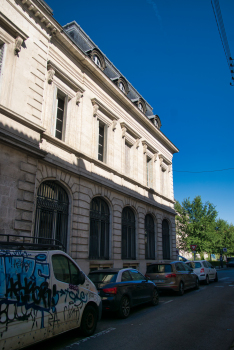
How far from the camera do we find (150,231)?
891 inches

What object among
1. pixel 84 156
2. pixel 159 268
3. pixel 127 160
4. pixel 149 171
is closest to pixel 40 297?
pixel 159 268

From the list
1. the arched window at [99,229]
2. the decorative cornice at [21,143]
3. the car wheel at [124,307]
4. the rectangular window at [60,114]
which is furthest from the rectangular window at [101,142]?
the car wheel at [124,307]

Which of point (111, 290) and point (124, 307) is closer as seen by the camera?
point (111, 290)

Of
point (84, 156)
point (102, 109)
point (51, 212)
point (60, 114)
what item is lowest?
point (51, 212)

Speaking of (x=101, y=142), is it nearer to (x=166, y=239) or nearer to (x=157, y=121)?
(x=157, y=121)

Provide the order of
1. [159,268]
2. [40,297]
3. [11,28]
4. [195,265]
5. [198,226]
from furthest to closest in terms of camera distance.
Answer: [198,226] → [195,265] → [159,268] → [11,28] → [40,297]

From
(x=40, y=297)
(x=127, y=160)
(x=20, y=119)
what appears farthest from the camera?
(x=127, y=160)

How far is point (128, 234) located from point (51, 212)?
7670mm

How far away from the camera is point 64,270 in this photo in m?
6.22

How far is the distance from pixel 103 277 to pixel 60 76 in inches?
398

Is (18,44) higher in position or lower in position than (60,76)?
lower

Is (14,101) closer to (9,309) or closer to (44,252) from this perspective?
(44,252)

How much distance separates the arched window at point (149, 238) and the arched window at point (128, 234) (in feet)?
7.63

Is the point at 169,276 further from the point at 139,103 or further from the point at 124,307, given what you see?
the point at 139,103
